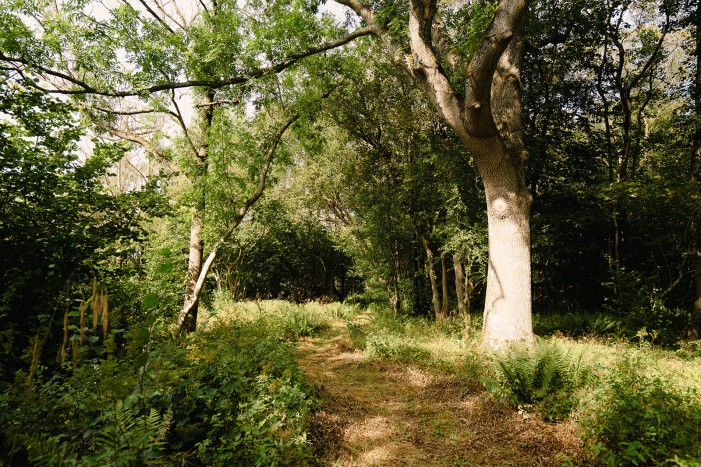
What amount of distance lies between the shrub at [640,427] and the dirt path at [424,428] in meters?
0.37

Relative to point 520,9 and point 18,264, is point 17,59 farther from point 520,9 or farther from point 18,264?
point 520,9

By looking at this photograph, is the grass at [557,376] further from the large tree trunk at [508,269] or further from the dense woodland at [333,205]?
the large tree trunk at [508,269]

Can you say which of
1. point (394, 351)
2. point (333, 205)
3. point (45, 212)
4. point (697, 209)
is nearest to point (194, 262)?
point (45, 212)

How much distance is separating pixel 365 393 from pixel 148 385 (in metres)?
3.67

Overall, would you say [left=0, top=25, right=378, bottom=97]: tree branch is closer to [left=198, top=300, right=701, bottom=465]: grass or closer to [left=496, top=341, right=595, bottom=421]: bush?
[left=198, top=300, right=701, bottom=465]: grass

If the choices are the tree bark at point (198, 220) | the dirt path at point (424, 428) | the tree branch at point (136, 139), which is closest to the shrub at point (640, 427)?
the dirt path at point (424, 428)

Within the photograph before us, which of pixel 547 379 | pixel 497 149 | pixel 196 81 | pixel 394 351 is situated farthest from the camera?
pixel 394 351

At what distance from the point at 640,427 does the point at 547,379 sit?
1.18m

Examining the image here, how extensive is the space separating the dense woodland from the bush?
33 millimetres

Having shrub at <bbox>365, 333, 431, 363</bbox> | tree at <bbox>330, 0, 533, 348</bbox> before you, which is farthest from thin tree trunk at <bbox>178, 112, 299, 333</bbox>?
shrub at <bbox>365, 333, 431, 363</bbox>

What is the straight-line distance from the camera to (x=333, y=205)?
1769cm

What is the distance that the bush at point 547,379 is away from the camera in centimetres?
407

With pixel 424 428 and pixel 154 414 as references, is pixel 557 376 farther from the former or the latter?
pixel 154 414

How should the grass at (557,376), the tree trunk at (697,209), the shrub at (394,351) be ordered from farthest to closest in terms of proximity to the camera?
the tree trunk at (697,209) → the shrub at (394,351) → the grass at (557,376)
